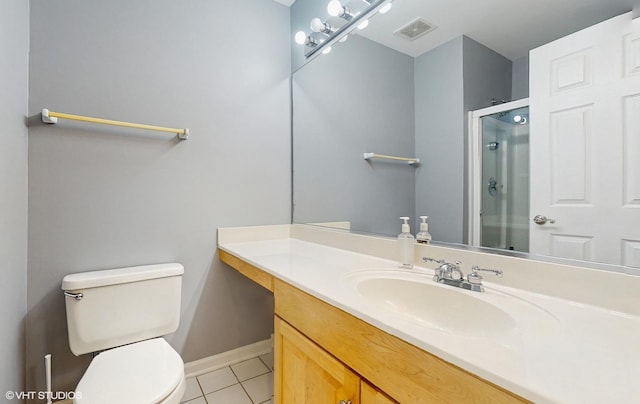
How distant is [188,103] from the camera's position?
5.50 ft

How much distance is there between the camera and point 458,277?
3.06 feet

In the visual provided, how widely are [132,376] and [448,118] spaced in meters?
1.59

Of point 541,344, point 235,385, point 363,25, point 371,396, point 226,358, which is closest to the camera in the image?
point 541,344

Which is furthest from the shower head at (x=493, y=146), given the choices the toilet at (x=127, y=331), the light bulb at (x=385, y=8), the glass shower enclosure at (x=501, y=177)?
the toilet at (x=127, y=331)

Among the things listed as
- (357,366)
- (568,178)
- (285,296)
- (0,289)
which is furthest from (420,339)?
(0,289)

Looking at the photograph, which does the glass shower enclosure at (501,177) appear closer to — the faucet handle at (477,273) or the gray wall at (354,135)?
the faucet handle at (477,273)

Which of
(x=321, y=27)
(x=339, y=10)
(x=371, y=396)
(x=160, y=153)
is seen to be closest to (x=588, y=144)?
(x=371, y=396)

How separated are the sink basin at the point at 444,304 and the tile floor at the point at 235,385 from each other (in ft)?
3.25

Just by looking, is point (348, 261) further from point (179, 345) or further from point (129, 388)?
point (179, 345)

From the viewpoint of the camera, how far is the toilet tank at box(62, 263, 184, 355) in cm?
126

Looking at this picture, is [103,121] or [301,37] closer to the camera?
[103,121]

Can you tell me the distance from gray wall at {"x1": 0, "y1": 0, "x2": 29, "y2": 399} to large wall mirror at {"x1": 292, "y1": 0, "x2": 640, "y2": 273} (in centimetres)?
140

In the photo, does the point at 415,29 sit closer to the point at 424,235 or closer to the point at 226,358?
the point at 424,235

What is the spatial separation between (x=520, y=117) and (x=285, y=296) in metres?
1.03
